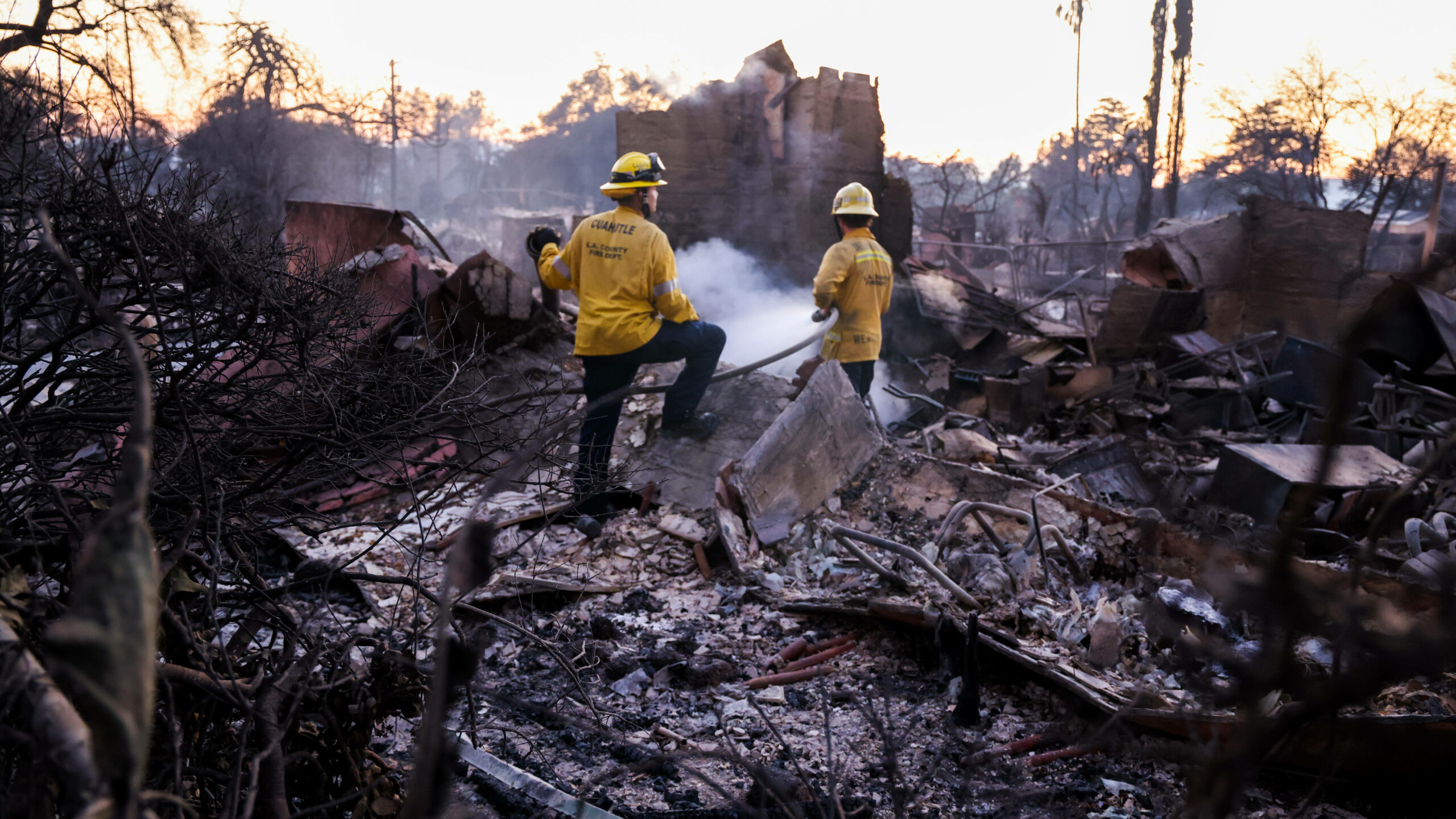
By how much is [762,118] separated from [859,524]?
23.5 ft

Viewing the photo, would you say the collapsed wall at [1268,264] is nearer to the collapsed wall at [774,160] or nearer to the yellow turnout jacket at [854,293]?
the collapsed wall at [774,160]

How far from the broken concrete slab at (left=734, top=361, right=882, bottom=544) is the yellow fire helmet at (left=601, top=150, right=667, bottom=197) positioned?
161cm

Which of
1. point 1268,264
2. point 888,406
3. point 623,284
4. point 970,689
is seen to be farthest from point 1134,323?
point 970,689

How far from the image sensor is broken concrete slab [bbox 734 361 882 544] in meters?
4.70

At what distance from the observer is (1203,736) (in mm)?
2426

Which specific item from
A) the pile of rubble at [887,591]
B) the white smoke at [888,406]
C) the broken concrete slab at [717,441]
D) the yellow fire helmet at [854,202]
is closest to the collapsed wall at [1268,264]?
the pile of rubble at [887,591]

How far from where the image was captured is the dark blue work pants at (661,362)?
5016 mm

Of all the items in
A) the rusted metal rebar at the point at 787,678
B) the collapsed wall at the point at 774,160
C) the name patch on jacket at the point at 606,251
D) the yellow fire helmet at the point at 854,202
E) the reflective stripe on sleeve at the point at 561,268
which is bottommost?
the rusted metal rebar at the point at 787,678

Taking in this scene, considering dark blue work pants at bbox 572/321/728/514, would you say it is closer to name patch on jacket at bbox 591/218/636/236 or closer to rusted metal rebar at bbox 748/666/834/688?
name patch on jacket at bbox 591/218/636/236

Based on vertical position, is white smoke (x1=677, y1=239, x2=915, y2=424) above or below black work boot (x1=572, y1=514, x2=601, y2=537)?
above

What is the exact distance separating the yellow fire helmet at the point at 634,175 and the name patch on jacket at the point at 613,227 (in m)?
0.18

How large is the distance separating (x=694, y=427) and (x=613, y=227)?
1.44 meters

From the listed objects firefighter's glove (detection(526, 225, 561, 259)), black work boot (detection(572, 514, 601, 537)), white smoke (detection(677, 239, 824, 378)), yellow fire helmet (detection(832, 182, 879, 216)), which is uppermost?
yellow fire helmet (detection(832, 182, 879, 216))

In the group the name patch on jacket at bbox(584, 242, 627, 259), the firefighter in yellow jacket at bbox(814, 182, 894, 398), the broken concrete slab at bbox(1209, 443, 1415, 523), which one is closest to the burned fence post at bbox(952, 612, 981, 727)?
the broken concrete slab at bbox(1209, 443, 1415, 523)
